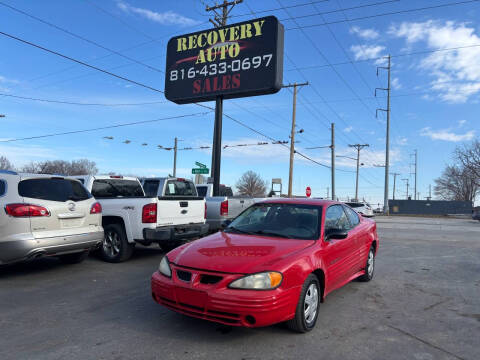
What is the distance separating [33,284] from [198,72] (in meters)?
12.1

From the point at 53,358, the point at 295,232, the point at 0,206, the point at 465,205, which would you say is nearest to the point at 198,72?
the point at 0,206

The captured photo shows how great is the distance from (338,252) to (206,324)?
194cm

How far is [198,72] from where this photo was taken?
1597 cm

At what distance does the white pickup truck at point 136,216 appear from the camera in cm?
718

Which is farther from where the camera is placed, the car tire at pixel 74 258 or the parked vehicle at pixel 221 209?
the parked vehicle at pixel 221 209

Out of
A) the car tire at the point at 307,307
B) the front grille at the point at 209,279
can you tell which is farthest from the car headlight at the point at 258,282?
the car tire at the point at 307,307

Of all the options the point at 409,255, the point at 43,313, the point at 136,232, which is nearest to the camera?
the point at 43,313

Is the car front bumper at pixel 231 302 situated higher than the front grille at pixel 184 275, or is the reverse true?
the front grille at pixel 184 275

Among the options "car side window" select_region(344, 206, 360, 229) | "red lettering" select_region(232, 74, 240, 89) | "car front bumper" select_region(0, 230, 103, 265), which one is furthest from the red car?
"red lettering" select_region(232, 74, 240, 89)

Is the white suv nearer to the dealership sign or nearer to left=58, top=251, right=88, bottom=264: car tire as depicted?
left=58, top=251, right=88, bottom=264: car tire

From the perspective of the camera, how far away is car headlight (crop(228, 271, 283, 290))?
3.42 meters

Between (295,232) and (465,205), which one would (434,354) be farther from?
(465,205)

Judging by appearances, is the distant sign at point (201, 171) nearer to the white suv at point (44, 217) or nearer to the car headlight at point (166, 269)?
the white suv at point (44, 217)

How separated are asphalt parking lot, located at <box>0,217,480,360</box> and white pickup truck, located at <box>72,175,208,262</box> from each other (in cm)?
84
